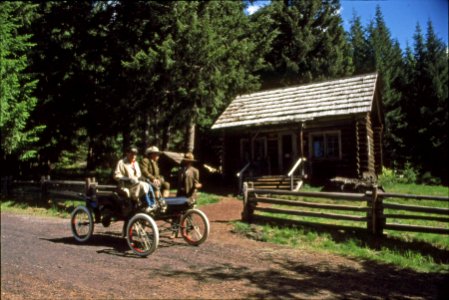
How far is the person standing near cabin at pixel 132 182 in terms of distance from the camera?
591cm

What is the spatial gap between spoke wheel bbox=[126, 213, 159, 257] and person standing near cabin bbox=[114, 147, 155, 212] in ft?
0.84

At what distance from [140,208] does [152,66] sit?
7.69 meters

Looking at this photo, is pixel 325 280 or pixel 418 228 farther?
pixel 418 228

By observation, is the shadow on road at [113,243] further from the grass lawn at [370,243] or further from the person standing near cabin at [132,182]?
the grass lawn at [370,243]

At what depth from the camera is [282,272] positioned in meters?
4.95

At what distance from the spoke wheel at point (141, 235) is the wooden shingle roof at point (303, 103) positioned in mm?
11180

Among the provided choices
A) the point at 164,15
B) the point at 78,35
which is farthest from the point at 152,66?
the point at 78,35

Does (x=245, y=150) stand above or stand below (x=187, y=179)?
above

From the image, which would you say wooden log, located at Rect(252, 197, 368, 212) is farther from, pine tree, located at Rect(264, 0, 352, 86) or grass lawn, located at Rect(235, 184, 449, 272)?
pine tree, located at Rect(264, 0, 352, 86)

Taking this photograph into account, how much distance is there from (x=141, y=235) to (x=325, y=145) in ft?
40.6

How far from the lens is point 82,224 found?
6.58 metres

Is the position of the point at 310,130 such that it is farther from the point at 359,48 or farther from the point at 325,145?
the point at 359,48

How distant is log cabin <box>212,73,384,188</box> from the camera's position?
1510cm

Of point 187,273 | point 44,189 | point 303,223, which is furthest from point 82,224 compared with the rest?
point 44,189
